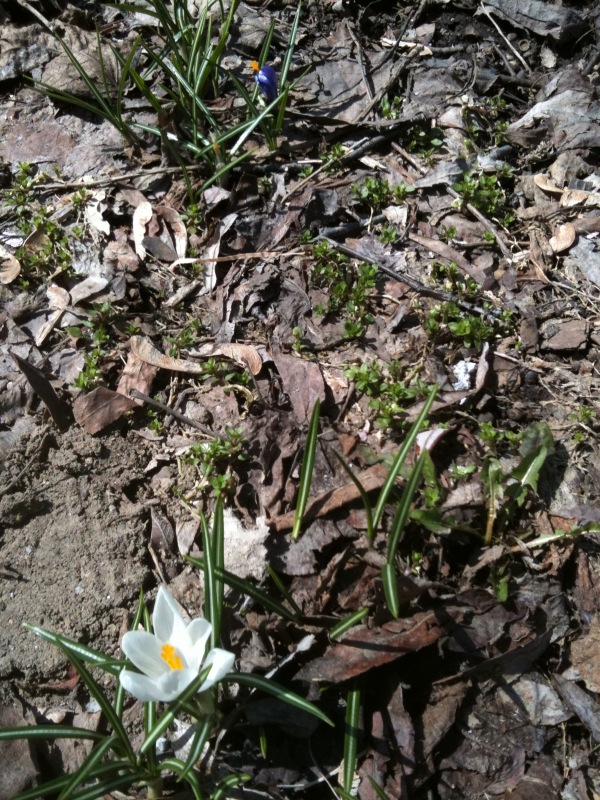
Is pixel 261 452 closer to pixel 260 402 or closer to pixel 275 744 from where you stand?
pixel 260 402

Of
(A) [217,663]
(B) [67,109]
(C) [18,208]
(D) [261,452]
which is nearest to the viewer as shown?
(A) [217,663]

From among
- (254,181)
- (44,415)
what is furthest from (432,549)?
(254,181)

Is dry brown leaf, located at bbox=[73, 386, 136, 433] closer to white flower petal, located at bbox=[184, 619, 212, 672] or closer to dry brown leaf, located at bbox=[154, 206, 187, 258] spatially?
dry brown leaf, located at bbox=[154, 206, 187, 258]

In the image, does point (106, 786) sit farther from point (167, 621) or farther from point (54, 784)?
point (167, 621)

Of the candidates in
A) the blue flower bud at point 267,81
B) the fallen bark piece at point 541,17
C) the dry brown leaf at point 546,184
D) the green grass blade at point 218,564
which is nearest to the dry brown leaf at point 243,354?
the green grass blade at point 218,564

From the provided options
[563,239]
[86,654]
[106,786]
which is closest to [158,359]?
[86,654]
